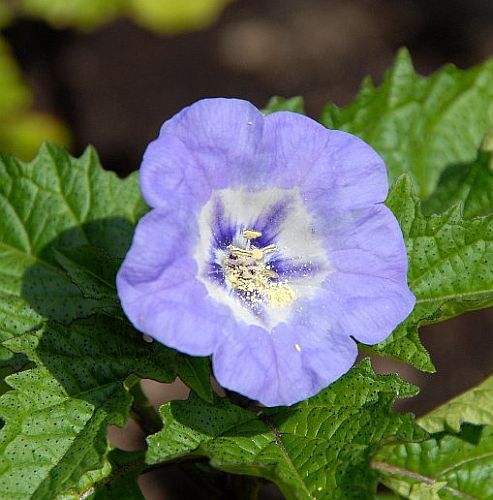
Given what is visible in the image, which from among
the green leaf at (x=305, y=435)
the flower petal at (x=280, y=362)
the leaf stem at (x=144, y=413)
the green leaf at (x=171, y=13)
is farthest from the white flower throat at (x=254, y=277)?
the green leaf at (x=171, y=13)

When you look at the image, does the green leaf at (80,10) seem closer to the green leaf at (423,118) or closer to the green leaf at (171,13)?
the green leaf at (171,13)

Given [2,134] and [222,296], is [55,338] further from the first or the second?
[2,134]

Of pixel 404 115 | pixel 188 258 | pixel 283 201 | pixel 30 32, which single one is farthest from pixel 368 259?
pixel 30 32

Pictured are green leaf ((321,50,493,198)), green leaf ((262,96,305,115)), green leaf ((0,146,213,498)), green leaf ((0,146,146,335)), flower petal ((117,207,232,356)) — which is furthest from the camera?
green leaf ((321,50,493,198))

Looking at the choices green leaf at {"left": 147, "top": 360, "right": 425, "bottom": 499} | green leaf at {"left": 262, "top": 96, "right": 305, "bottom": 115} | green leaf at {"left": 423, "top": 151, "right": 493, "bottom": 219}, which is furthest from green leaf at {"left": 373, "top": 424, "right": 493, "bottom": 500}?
green leaf at {"left": 262, "top": 96, "right": 305, "bottom": 115}

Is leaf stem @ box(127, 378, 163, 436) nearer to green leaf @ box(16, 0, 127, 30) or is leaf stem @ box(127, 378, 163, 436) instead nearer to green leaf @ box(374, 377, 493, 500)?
green leaf @ box(374, 377, 493, 500)

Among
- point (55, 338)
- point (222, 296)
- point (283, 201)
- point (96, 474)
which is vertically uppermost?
point (283, 201)

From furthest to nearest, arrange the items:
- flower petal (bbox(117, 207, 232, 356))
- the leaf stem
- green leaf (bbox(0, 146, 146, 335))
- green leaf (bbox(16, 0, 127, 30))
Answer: green leaf (bbox(16, 0, 127, 30))
green leaf (bbox(0, 146, 146, 335))
the leaf stem
flower petal (bbox(117, 207, 232, 356))
